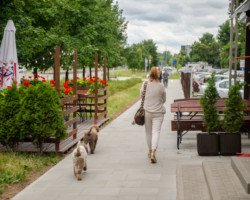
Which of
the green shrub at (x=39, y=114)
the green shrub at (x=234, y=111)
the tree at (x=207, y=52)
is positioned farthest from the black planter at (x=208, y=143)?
the tree at (x=207, y=52)

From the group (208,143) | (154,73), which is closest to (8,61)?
(154,73)

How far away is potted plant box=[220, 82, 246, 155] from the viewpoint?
7684 millimetres

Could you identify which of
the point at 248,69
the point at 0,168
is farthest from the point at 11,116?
the point at 248,69

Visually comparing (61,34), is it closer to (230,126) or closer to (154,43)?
(230,126)

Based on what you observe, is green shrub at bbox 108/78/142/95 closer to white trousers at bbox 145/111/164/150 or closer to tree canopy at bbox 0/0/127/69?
tree canopy at bbox 0/0/127/69

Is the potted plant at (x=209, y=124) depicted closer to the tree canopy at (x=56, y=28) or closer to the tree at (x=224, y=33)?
the tree canopy at (x=56, y=28)

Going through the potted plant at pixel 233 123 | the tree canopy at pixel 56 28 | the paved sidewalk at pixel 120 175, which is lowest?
the paved sidewalk at pixel 120 175

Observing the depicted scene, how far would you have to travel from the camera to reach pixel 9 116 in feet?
24.9

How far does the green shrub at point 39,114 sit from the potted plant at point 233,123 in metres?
3.38

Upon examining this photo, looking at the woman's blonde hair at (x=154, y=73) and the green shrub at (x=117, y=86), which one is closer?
the woman's blonde hair at (x=154, y=73)

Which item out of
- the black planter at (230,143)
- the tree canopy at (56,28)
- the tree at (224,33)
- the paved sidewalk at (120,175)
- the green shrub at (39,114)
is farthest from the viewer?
the tree at (224,33)

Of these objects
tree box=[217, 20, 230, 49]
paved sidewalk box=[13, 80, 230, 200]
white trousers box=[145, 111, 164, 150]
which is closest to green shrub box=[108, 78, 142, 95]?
paved sidewalk box=[13, 80, 230, 200]

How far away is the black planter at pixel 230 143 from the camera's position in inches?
302

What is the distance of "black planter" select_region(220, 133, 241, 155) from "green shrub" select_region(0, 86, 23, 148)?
4101mm
